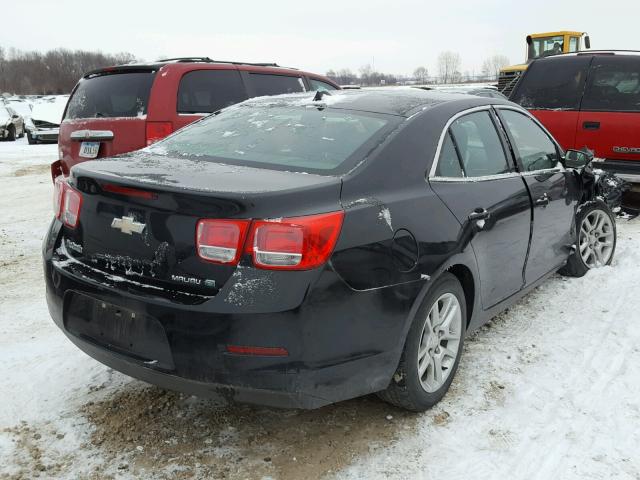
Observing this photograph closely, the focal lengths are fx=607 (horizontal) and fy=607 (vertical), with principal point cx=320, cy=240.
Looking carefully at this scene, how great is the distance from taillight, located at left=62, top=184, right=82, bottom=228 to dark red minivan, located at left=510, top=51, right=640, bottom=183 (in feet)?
19.5

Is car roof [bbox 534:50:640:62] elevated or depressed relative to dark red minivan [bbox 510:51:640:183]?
elevated

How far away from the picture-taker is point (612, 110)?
7.12 metres

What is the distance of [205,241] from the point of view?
2.36m

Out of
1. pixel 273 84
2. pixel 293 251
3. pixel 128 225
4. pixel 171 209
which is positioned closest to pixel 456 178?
pixel 293 251

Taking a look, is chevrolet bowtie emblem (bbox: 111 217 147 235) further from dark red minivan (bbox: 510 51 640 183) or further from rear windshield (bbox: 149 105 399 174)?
dark red minivan (bbox: 510 51 640 183)

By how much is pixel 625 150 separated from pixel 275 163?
18.3 ft

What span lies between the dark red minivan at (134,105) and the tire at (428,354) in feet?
11.8

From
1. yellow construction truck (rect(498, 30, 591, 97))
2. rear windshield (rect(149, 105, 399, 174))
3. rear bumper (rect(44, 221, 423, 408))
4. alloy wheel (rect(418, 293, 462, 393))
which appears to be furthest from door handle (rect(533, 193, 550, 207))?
yellow construction truck (rect(498, 30, 591, 97))

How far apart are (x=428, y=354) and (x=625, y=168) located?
16.6 feet

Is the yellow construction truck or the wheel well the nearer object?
the wheel well

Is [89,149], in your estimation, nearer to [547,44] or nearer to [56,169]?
[56,169]

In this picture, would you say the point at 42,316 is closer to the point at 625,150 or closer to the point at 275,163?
the point at 275,163

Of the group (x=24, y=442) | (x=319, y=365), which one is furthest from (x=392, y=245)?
(x=24, y=442)

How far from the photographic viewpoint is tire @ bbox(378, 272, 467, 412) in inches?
111
